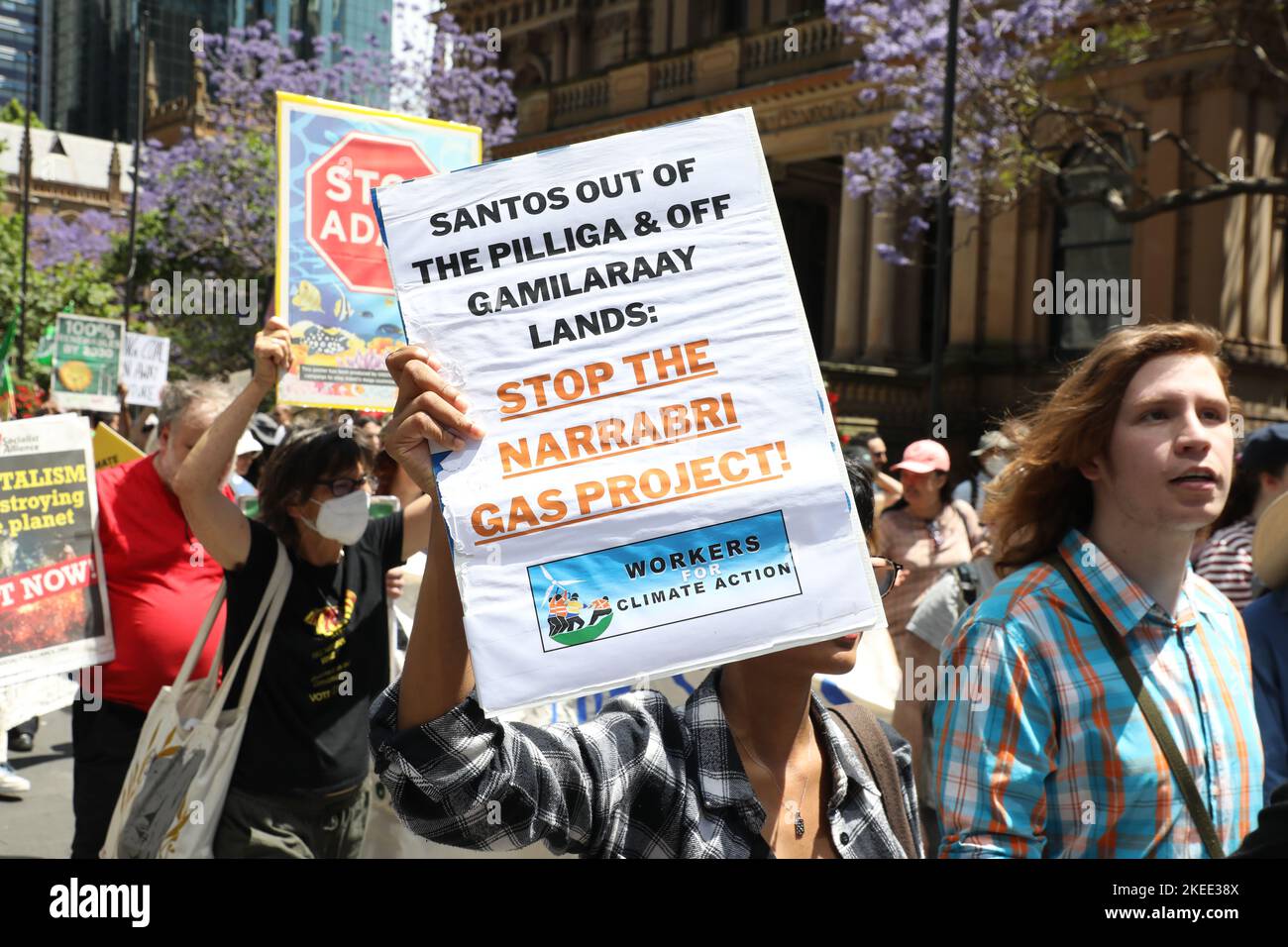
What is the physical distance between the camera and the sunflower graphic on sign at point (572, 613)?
2039 mm

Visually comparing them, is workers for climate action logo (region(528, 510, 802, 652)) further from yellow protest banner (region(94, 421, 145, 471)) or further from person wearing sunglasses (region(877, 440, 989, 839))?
yellow protest banner (region(94, 421, 145, 471))

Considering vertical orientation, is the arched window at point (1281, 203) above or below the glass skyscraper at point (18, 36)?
below

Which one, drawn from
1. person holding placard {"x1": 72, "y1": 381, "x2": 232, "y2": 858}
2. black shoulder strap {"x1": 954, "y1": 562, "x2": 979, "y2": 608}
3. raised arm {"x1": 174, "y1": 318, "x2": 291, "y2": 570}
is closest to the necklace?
raised arm {"x1": 174, "y1": 318, "x2": 291, "y2": 570}

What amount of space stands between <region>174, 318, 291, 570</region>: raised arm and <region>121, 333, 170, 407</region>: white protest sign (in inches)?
504

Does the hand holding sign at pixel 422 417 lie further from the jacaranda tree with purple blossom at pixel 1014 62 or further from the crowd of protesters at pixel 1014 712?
the jacaranda tree with purple blossom at pixel 1014 62

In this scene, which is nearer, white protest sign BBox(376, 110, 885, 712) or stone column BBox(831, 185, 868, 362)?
white protest sign BBox(376, 110, 885, 712)

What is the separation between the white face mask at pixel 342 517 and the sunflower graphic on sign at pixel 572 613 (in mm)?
2170

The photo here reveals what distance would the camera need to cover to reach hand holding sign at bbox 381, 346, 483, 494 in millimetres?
2031

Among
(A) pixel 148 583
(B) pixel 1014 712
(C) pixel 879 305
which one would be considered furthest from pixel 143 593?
(C) pixel 879 305

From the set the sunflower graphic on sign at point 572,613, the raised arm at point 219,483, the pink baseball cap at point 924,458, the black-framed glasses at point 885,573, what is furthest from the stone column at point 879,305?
the sunflower graphic on sign at point 572,613

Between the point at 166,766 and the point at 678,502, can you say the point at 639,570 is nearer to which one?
the point at 678,502

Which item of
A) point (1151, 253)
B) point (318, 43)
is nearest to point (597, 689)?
point (1151, 253)
